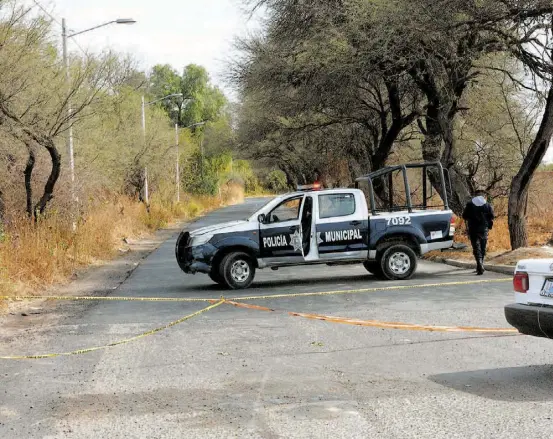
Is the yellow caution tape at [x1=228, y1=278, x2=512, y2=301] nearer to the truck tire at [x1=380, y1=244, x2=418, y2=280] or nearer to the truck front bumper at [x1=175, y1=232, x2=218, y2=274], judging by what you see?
the truck tire at [x1=380, y1=244, x2=418, y2=280]

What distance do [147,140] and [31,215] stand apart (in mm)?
18029

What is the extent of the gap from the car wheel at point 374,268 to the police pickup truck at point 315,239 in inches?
2.6

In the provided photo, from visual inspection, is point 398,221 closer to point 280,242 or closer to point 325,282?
point 325,282

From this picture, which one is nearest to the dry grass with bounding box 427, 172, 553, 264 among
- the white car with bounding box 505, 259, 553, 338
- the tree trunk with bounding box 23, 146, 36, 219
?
the white car with bounding box 505, 259, 553, 338

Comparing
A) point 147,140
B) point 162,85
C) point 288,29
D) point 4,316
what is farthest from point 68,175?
point 162,85

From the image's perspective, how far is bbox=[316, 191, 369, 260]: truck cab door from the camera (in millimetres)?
15438

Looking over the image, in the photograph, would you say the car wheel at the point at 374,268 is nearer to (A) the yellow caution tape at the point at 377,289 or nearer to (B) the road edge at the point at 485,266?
(A) the yellow caution tape at the point at 377,289

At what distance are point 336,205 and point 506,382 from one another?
9182 millimetres

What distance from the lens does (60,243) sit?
19.0 meters

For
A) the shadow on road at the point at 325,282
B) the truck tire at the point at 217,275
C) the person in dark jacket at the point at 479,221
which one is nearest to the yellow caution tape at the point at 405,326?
the shadow on road at the point at 325,282

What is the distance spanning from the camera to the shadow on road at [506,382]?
627 cm

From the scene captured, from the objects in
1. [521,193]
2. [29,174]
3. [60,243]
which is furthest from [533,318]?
[29,174]

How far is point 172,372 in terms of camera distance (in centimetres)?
748

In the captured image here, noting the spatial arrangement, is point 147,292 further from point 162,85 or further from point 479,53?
point 162,85
